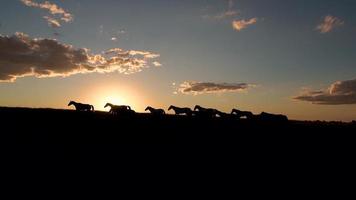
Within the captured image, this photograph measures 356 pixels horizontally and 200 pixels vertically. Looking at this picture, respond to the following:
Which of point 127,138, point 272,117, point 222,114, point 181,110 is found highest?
point 181,110

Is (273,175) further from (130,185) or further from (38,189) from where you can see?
(38,189)

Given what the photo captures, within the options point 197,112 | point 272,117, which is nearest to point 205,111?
point 197,112

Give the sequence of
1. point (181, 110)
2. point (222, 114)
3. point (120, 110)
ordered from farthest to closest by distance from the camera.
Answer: point (181, 110) → point (222, 114) → point (120, 110)

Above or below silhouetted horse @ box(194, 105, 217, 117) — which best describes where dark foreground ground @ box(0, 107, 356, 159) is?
below

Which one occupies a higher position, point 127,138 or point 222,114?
point 222,114

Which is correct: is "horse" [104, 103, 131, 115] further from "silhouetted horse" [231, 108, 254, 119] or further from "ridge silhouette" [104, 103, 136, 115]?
"silhouetted horse" [231, 108, 254, 119]

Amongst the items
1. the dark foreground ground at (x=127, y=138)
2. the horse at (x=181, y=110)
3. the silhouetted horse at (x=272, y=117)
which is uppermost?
the horse at (x=181, y=110)

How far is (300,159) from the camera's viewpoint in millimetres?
23328

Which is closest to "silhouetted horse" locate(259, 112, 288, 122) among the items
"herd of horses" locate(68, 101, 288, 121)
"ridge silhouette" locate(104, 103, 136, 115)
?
"herd of horses" locate(68, 101, 288, 121)

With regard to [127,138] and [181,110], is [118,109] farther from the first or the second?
[127,138]

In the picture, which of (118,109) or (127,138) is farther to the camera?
(118,109)

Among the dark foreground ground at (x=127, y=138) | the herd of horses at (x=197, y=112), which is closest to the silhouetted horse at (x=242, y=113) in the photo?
the herd of horses at (x=197, y=112)

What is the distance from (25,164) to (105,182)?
155 inches

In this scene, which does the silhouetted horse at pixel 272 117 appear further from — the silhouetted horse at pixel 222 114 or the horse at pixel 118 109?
the horse at pixel 118 109
